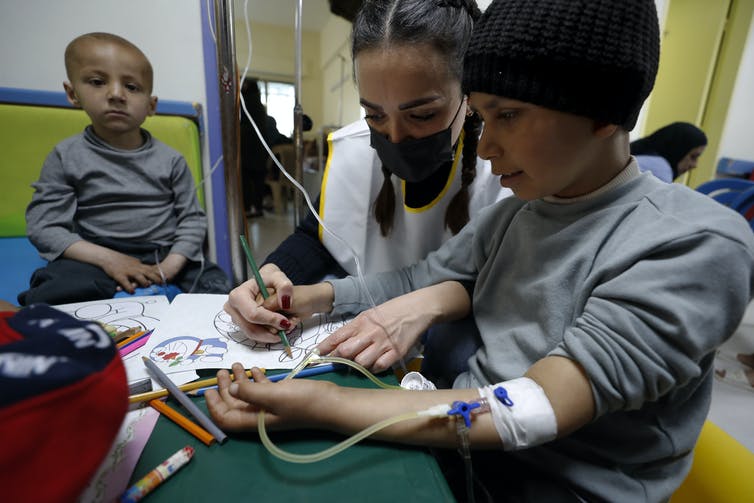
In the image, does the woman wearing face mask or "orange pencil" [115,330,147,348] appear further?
the woman wearing face mask

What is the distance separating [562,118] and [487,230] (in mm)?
271

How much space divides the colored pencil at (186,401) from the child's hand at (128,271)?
2.13 feet

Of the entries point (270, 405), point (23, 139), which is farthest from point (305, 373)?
point (23, 139)

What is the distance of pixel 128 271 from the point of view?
109 centimetres

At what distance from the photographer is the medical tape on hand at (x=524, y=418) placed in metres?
0.40

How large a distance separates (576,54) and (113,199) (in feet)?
4.47

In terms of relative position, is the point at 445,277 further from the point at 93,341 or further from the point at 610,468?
the point at 93,341

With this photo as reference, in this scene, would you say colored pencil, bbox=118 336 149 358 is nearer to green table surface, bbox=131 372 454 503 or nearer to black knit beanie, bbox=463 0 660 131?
green table surface, bbox=131 372 454 503

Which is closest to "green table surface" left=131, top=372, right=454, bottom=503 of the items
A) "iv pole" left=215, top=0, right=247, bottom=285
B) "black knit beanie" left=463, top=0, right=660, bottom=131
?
"black knit beanie" left=463, top=0, right=660, bottom=131

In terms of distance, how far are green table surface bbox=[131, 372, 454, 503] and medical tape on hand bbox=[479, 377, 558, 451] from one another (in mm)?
84

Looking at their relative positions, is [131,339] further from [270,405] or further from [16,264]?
[16,264]

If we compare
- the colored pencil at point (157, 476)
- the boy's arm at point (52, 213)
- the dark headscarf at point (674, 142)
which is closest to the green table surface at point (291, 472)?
the colored pencil at point (157, 476)

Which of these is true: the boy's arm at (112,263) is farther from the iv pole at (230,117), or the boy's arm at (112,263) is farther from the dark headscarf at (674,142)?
the dark headscarf at (674,142)

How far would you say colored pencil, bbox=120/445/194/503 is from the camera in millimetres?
343
